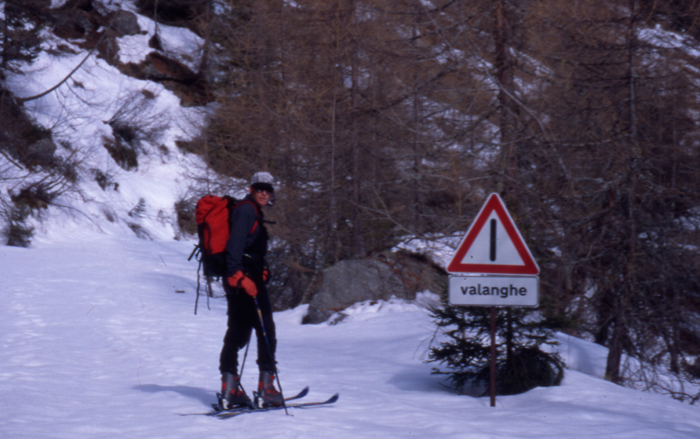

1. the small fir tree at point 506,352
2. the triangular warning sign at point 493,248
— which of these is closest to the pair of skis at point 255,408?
the small fir tree at point 506,352

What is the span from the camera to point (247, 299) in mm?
5012

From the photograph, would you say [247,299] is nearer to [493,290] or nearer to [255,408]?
[255,408]

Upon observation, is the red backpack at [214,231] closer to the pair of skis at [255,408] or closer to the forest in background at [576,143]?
the pair of skis at [255,408]

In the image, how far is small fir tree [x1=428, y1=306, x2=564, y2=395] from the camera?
5754 millimetres

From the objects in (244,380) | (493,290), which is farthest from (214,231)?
(493,290)

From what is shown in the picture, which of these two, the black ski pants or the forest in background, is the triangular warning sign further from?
the black ski pants

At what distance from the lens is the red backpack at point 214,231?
489 cm

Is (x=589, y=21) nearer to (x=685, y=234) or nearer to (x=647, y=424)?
(x=685, y=234)

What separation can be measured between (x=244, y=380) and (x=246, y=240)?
1985 millimetres

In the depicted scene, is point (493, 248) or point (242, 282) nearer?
point (242, 282)

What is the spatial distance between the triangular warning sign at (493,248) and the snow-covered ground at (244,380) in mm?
1105

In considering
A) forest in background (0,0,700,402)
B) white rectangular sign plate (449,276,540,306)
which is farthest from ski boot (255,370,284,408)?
forest in background (0,0,700,402)

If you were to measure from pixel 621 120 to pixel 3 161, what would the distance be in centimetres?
1829

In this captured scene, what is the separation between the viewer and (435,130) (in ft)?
39.1
